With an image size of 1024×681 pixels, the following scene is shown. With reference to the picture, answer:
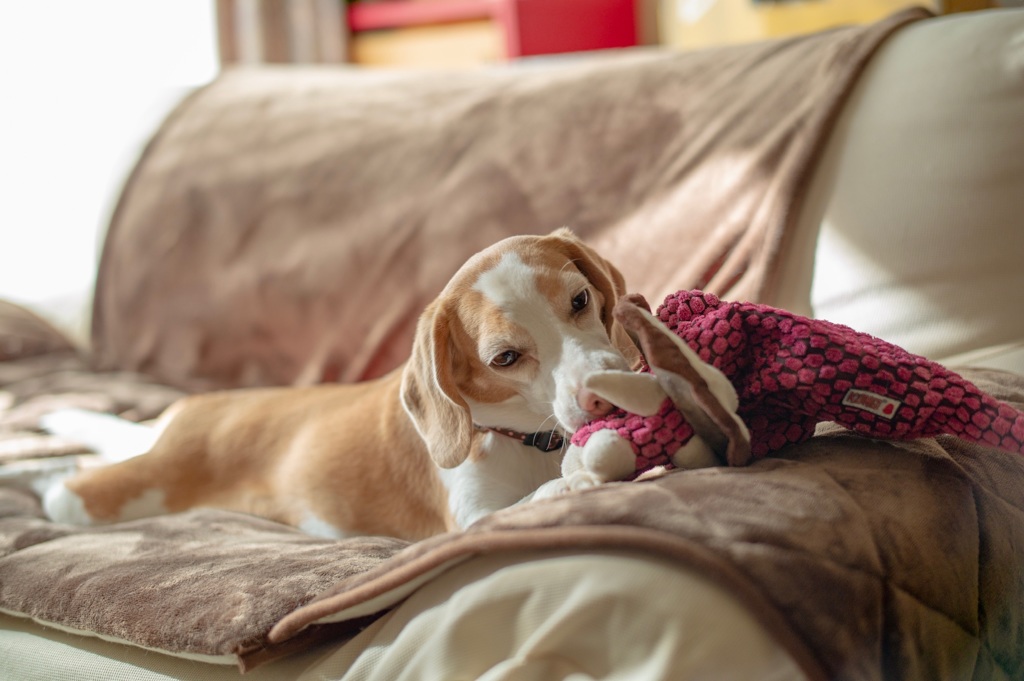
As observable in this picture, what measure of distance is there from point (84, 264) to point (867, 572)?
2899mm

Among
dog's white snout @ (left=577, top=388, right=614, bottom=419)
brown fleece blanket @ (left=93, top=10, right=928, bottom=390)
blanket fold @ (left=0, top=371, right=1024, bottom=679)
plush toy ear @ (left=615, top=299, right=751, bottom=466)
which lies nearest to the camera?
blanket fold @ (left=0, top=371, right=1024, bottom=679)

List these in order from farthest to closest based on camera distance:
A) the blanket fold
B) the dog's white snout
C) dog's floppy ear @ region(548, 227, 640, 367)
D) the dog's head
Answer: dog's floppy ear @ region(548, 227, 640, 367)
the dog's head
the dog's white snout
the blanket fold

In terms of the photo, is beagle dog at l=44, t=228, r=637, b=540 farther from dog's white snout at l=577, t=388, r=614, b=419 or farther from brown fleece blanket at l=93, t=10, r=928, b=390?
brown fleece blanket at l=93, t=10, r=928, b=390

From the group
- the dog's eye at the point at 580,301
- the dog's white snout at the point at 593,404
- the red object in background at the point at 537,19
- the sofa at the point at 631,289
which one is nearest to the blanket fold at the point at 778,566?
the sofa at the point at 631,289

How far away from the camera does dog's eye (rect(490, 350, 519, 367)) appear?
4.83 ft

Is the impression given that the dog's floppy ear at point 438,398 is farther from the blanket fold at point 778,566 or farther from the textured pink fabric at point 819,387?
the textured pink fabric at point 819,387

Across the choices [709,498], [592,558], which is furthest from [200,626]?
[709,498]

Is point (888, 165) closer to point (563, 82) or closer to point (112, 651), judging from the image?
point (563, 82)

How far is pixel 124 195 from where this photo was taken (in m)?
3.01

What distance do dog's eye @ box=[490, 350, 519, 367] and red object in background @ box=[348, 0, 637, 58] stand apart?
3489 millimetres

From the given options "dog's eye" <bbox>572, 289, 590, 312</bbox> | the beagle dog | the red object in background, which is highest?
the red object in background

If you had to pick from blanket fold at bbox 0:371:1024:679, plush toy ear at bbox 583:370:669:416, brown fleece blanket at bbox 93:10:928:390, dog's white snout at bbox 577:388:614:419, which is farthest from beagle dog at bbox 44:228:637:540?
brown fleece blanket at bbox 93:10:928:390

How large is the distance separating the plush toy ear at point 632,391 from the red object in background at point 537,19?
3.78 meters

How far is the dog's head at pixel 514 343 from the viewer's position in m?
1.43
